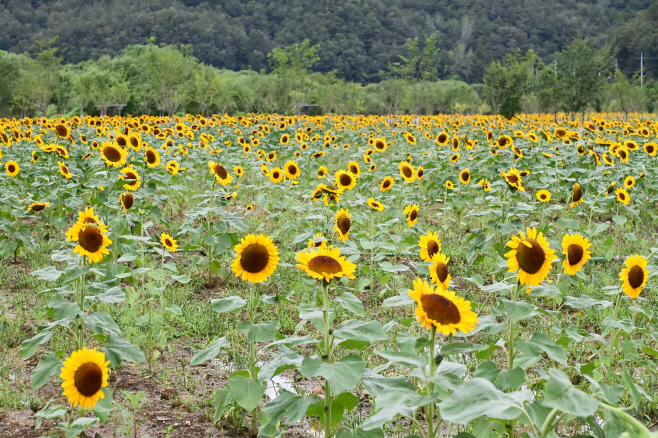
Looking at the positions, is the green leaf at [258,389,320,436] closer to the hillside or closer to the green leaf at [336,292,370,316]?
the green leaf at [336,292,370,316]

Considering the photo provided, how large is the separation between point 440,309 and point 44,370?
57.0 inches

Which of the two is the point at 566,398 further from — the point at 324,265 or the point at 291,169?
the point at 291,169

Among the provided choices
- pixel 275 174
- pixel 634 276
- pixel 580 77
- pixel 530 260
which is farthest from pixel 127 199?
pixel 580 77

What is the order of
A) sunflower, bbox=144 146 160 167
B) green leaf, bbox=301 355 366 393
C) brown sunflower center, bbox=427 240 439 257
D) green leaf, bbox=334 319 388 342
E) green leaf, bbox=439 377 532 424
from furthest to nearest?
sunflower, bbox=144 146 160 167, brown sunflower center, bbox=427 240 439 257, green leaf, bbox=334 319 388 342, green leaf, bbox=301 355 366 393, green leaf, bbox=439 377 532 424

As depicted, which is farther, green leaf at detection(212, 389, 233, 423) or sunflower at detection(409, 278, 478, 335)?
green leaf at detection(212, 389, 233, 423)

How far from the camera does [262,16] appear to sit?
225 ft

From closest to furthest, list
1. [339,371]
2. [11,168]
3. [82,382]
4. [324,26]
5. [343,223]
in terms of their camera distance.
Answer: [339,371] < [82,382] < [343,223] < [11,168] < [324,26]

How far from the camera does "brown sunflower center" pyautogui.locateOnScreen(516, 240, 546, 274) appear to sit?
6.72 ft

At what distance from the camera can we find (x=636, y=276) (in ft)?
8.59

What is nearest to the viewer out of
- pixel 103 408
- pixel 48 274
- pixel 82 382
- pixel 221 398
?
pixel 82 382

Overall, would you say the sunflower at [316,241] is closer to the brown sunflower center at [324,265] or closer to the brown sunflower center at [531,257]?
the brown sunflower center at [324,265]

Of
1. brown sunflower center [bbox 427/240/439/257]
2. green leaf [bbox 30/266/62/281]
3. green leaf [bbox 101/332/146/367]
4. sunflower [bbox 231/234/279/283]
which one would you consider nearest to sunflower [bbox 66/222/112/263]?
green leaf [bbox 30/266/62/281]

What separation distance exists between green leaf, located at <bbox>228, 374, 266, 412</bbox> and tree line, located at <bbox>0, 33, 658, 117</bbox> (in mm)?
14717

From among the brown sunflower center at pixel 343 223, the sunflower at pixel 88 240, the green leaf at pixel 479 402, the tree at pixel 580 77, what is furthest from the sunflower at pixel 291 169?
the tree at pixel 580 77
